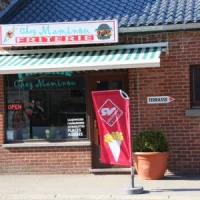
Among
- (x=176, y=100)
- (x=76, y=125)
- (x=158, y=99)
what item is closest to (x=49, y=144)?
(x=76, y=125)

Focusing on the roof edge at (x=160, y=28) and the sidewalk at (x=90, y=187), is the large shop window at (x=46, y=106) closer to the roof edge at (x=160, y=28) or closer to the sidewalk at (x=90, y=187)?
the sidewalk at (x=90, y=187)

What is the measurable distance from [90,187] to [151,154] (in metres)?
1.54

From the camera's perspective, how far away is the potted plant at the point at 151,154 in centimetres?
985

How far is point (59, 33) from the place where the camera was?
10.6m

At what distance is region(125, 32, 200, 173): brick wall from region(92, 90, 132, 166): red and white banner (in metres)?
1.91

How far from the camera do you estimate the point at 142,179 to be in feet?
33.0

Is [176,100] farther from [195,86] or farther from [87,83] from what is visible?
[87,83]

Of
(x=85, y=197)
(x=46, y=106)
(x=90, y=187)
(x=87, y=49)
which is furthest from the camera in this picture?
(x=46, y=106)

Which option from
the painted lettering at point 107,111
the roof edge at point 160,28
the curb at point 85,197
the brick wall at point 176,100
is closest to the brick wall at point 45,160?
the brick wall at point 176,100

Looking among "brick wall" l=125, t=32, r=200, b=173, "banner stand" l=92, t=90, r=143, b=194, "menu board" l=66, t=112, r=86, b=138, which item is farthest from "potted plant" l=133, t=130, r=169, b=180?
"menu board" l=66, t=112, r=86, b=138

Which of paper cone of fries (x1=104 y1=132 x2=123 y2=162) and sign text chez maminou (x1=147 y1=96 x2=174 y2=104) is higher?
sign text chez maminou (x1=147 y1=96 x2=174 y2=104)

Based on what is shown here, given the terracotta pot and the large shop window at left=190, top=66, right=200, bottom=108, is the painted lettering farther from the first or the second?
the large shop window at left=190, top=66, right=200, bottom=108

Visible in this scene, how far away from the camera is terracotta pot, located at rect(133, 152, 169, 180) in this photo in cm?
983

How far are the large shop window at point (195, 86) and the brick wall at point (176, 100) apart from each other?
157mm
